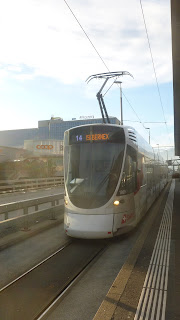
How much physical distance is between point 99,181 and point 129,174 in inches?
38.6

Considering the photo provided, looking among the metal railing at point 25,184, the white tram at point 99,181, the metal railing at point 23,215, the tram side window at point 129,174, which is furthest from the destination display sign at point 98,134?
the metal railing at point 25,184

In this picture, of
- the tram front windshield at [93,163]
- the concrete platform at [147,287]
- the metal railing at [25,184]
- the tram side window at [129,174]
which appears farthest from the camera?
the metal railing at [25,184]

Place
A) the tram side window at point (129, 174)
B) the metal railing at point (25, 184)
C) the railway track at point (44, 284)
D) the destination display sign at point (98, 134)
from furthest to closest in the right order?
the metal railing at point (25, 184), the destination display sign at point (98, 134), the tram side window at point (129, 174), the railway track at point (44, 284)

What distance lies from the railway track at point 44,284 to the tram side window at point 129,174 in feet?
5.23

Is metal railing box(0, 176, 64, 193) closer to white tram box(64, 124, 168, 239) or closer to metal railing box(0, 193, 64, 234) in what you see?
metal railing box(0, 193, 64, 234)

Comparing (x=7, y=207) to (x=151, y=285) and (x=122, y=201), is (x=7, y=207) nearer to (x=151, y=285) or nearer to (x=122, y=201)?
(x=122, y=201)

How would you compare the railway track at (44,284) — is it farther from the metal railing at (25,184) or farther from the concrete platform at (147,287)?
the metal railing at (25,184)

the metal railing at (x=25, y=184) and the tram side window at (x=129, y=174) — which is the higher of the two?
the tram side window at (x=129, y=174)

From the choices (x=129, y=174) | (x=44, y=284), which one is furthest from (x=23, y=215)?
(x=44, y=284)

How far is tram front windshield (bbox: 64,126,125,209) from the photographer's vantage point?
7.09m

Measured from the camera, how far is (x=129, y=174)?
7742 mm

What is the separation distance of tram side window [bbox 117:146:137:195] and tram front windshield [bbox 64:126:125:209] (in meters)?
0.21

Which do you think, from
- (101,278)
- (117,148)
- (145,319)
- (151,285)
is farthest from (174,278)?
(117,148)

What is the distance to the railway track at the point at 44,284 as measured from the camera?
12.4ft
